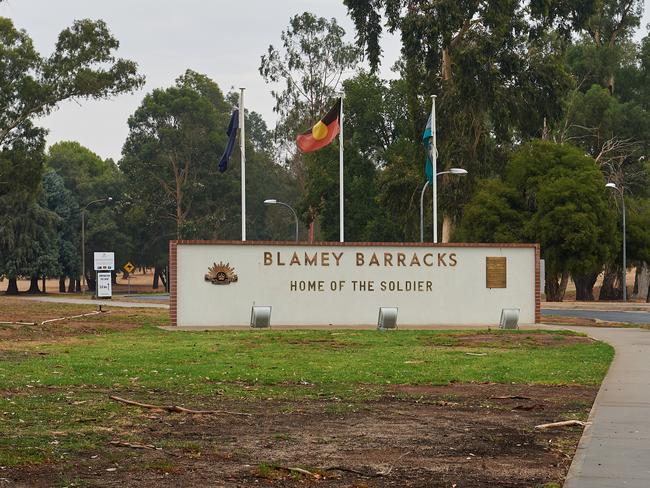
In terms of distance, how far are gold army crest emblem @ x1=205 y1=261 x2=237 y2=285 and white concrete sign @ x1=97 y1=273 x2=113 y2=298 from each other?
38.9 meters

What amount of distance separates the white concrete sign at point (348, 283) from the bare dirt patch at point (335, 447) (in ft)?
64.3

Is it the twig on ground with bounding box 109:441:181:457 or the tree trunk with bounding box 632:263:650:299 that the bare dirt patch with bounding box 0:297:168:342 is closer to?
the twig on ground with bounding box 109:441:181:457

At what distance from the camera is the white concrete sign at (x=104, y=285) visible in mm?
70619

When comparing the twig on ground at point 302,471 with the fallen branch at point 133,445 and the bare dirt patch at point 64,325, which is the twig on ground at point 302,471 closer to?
the fallen branch at point 133,445

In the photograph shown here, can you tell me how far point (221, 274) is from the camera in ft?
109

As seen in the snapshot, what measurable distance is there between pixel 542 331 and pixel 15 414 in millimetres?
21907

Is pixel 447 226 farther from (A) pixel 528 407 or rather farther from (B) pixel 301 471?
(B) pixel 301 471

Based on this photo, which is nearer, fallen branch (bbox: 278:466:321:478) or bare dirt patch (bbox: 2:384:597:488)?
bare dirt patch (bbox: 2:384:597:488)

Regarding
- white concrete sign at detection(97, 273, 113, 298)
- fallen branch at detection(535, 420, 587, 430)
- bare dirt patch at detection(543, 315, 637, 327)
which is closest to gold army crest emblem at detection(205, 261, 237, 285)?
bare dirt patch at detection(543, 315, 637, 327)

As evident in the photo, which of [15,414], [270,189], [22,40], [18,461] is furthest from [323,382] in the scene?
[270,189]

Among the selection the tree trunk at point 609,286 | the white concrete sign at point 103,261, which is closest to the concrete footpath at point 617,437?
the tree trunk at point 609,286

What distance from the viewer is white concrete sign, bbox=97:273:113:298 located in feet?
232

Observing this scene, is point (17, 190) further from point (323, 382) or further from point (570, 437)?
point (570, 437)

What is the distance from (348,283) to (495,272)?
4.93 meters
